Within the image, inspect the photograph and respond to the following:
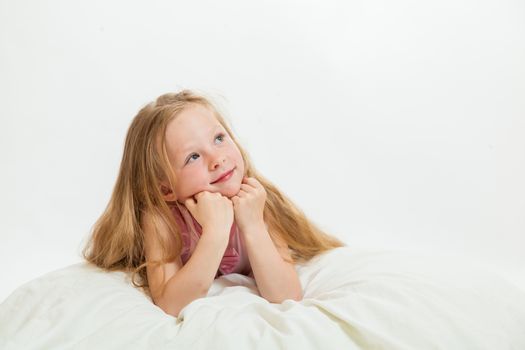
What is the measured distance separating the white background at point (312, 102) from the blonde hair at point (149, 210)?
26.1 inches

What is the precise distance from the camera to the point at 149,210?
74.0 inches

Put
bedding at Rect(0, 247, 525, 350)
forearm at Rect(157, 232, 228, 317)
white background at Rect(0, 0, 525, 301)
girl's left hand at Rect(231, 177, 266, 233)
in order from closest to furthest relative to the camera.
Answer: bedding at Rect(0, 247, 525, 350)
forearm at Rect(157, 232, 228, 317)
girl's left hand at Rect(231, 177, 266, 233)
white background at Rect(0, 0, 525, 301)

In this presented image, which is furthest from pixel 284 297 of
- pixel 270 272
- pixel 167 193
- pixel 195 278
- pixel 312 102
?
pixel 312 102

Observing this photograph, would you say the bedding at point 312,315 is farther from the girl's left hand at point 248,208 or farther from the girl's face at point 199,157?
the girl's face at point 199,157

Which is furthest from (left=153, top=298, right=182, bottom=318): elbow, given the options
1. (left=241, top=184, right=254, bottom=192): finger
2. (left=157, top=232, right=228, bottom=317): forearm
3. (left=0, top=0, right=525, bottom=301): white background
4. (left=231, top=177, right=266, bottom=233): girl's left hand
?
(left=0, top=0, right=525, bottom=301): white background

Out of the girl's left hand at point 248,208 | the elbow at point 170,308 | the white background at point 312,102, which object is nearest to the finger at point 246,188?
the girl's left hand at point 248,208

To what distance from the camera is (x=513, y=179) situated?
2873mm

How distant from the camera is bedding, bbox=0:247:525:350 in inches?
50.6

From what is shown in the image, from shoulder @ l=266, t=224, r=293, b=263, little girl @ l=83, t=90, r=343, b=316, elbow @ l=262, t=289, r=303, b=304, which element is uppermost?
little girl @ l=83, t=90, r=343, b=316

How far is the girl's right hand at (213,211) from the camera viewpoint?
5.59ft

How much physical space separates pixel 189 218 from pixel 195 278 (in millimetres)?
312

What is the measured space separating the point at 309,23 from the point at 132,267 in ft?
4.98

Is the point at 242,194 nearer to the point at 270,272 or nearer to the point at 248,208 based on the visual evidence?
the point at 248,208

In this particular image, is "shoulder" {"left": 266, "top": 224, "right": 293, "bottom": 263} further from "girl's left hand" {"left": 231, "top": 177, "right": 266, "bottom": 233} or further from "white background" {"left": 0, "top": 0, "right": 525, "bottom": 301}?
"white background" {"left": 0, "top": 0, "right": 525, "bottom": 301}
